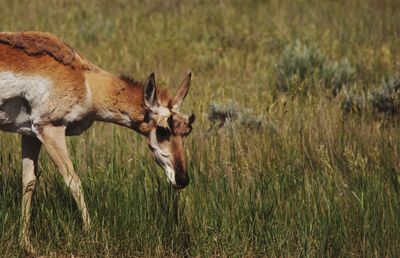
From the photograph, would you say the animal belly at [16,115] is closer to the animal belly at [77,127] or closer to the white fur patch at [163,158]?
the animal belly at [77,127]

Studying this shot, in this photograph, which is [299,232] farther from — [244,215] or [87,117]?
[87,117]

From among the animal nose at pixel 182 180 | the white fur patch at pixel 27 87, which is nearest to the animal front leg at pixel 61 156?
the white fur patch at pixel 27 87

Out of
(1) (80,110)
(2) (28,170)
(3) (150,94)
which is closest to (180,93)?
(3) (150,94)

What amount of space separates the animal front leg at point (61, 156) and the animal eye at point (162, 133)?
0.68 m

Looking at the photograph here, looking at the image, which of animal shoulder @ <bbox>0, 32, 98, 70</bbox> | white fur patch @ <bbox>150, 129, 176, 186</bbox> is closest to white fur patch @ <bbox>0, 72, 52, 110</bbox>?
animal shoulder @ <bbox>0, 32, 98, 70</bbox>

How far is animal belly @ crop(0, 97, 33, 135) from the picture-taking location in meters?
6.18

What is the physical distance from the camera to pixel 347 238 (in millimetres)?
5945

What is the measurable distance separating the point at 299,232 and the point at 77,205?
1.64 meters

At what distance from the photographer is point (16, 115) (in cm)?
621

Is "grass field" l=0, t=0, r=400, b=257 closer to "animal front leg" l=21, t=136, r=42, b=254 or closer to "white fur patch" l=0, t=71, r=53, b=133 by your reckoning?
"animal front leg" l=21, t=136, r=42, b=254

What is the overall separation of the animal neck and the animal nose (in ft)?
2.19

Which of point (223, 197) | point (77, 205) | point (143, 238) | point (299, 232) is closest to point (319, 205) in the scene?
point (299, 232)

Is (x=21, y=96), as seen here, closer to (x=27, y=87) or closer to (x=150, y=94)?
(x=27, y=87)

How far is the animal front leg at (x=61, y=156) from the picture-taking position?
6.15m
